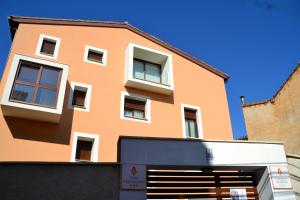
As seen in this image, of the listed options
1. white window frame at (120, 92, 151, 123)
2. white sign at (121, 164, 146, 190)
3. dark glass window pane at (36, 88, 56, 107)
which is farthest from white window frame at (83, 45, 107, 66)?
white sign at (121, 164, 146, 190)

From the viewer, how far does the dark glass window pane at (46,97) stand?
1162 centimetres

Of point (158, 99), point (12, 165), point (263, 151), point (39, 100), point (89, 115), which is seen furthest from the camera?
point (158, 99)

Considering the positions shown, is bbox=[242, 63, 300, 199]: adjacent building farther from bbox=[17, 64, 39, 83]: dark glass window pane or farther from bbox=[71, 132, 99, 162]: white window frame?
bbox=[17, 64, 39, 83]: dark glass window pane

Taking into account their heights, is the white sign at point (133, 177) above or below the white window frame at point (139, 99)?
below

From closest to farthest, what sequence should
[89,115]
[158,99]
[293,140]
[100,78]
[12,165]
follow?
1. [12,165]
2. [89,115]
3. [100,78]
4. [158,99]
5. [293,140]

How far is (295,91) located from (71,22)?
50.4 feet

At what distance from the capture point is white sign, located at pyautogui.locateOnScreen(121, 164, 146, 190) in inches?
272

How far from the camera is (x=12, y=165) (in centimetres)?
652

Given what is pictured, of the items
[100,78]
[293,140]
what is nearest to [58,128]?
[100,78]

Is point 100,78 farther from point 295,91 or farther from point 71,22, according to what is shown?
point 295,91

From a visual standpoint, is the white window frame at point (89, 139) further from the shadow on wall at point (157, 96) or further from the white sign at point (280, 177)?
the white sign at point (280, 177)

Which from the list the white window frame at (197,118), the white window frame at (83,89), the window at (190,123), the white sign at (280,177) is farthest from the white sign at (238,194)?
the white window frame at (83,89)

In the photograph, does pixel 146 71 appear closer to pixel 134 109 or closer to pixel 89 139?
pixel 134 109

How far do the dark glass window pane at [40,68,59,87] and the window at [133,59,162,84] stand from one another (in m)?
4.91
